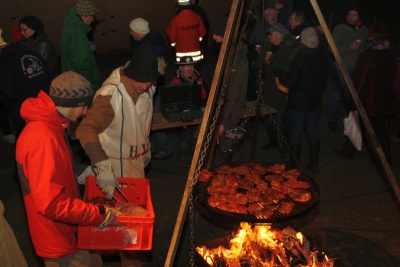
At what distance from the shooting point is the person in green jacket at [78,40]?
762 centimetres

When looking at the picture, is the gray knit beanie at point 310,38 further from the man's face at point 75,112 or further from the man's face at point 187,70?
the man's face at point 75,112

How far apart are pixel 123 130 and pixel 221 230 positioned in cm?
228

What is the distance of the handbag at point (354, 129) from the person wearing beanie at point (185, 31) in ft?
14.1

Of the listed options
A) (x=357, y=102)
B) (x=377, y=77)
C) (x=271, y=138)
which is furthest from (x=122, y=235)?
(x=377, y=77)

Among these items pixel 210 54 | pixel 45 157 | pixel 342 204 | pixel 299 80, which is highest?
pixel 45 157

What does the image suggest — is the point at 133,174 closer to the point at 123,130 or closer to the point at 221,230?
the point at 123,130

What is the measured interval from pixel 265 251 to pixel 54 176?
241 cm

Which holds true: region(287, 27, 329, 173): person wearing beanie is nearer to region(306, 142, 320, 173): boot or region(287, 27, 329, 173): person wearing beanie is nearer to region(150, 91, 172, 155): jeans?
region(306, 142, 320, 173): boot

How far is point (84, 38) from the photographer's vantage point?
303 inches

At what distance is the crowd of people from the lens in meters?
3.57

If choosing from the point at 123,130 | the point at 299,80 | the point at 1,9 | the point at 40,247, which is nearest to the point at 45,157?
the point at 40,247

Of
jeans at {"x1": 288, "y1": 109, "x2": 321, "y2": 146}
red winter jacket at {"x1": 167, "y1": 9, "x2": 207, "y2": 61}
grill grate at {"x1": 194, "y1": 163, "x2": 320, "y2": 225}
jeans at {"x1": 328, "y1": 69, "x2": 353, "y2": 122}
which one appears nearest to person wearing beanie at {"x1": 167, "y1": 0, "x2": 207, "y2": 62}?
red winter jacket at {"x1": 167, "y1": 9, "x2": 207, "y2": 61}

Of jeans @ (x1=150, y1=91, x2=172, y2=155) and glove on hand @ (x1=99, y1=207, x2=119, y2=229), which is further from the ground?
glove on hand @ (x1=99, y1=207, x2=119, y2=229)

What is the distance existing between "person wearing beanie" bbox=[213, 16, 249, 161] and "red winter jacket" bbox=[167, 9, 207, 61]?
3.38 meters
